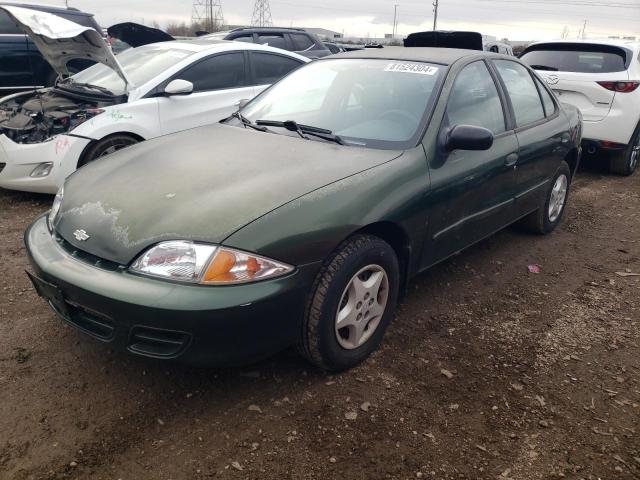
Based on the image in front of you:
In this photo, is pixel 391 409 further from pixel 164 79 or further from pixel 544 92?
pixel 164 79

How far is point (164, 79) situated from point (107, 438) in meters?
3.97

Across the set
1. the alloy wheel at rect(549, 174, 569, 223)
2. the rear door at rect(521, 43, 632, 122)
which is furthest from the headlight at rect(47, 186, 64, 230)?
the rear door at rect(521, 43, 632, 122)

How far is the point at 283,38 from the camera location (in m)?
10.1

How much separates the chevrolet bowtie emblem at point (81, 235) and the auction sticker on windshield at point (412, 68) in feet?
7.01

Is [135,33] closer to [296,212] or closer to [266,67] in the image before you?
[266,67]

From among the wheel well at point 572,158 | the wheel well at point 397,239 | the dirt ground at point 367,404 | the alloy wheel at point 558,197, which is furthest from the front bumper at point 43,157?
the wheel well at point 572,158

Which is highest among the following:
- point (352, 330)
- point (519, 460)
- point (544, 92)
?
point (544, 92)

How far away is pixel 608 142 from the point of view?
259 inches

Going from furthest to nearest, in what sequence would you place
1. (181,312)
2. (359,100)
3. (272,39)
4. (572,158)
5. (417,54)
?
(272,39), (572,158), (417,54), (359,100), (181,312)

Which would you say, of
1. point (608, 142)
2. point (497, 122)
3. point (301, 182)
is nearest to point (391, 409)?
point (301, 182)

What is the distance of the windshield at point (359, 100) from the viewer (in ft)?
10.1

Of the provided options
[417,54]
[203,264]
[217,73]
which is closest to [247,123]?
[417,54]

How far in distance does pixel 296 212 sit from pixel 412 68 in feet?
5.29

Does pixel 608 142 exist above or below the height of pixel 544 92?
below
